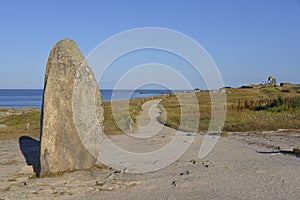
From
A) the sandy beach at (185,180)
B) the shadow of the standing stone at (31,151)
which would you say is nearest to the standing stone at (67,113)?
the sandy beach at (185,180)

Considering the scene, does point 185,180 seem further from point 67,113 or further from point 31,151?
point 31,151

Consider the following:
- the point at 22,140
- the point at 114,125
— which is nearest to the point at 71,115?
the point at 22,140

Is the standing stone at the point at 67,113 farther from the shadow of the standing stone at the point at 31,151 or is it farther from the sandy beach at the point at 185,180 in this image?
the shadow of the standing stone at the point at 31,151

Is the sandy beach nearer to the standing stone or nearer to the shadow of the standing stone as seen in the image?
the shadow of the standing stone

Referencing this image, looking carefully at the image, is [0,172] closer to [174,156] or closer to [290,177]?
[174,156]

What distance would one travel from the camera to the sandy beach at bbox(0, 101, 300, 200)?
851cm

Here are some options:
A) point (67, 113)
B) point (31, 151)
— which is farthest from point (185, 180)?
point (31, 151)

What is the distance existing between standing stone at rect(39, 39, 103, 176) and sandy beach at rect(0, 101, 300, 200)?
60 cm

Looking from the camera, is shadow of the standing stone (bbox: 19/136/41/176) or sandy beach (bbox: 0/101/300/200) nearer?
sandy beach (bbox: 0/101/300/200)

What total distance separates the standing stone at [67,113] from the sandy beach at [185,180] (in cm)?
60

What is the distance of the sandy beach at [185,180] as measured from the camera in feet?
27.9

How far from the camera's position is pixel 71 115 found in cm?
1125

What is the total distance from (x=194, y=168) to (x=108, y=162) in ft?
11.0

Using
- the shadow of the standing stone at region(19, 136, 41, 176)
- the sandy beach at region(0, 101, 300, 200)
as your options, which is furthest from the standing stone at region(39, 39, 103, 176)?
the shadow of the standing stone at region(19, 136, 41, 176)
